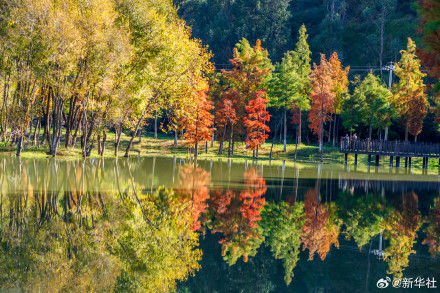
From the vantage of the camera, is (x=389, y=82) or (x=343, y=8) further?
(x=343, y=8)

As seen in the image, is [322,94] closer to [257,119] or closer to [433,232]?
[257,119]

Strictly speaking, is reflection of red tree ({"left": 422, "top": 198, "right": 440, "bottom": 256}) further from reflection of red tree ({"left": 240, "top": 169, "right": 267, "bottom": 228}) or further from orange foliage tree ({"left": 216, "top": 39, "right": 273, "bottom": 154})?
orange foliage tree ({"left": 216, "top": 39, "right": 273, "bottom": 154})

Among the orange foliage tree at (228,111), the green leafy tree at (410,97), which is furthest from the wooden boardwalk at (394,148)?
the orange foliage tree at (228,111)

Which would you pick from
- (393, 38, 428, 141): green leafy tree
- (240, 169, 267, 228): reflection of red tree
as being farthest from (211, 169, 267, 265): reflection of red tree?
(393, 38, 428, 141): green leafy tree

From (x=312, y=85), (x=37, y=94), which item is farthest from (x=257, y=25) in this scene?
(x=37, y=94)

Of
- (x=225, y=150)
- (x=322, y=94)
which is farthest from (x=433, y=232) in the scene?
(x=225, y=150)

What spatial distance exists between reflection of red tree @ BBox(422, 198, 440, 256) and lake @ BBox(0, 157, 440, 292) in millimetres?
37

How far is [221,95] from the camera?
5541 cm

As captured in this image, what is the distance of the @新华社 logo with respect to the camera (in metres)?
8.36

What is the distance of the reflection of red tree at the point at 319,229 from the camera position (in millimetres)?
10945

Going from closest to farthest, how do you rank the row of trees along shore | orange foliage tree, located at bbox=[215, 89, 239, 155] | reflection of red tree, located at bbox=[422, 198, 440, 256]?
reflection of red tree, located at bbox=[422, 198, 440, 256], the row of trees along shore, orange foliage tree, located at bbox=[215, 89, 239, 155]

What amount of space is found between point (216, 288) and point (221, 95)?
48.1 m

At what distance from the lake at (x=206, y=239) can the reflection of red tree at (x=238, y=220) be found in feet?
0.10

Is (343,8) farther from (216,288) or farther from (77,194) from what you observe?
(216,288)
